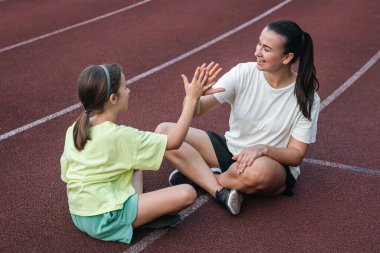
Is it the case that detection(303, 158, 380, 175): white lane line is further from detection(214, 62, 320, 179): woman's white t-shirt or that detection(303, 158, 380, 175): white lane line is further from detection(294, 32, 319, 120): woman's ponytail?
detection(294, 32, 319, 120): woman's ponytail

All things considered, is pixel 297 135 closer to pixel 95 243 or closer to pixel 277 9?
pixel 95 243

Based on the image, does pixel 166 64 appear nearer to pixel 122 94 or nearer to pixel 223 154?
pixel 223 154

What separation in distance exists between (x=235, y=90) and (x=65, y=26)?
205 inches

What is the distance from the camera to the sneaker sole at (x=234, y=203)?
Answer: 3.92 m

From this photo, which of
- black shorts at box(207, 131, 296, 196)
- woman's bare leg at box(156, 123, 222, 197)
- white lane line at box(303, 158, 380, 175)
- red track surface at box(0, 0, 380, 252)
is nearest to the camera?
red track surface at box(0, 0, 380, 252)

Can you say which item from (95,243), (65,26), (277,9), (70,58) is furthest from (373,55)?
Answer: (95,243)

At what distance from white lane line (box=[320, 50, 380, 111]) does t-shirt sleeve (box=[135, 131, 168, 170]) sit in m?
2.85

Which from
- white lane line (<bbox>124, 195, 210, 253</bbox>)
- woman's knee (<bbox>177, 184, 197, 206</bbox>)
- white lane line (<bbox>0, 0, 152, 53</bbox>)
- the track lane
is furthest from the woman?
the track lane

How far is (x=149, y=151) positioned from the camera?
353cm

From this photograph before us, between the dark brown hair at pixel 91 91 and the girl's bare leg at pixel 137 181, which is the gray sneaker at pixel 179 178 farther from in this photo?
the dark brown hair at pixel 91 91

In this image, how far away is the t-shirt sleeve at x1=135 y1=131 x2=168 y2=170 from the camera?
3510 mm

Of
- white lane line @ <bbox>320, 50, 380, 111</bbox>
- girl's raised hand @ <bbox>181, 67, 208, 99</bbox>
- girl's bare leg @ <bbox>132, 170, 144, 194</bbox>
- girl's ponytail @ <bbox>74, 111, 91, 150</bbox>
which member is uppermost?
girl's raised hand @ <bbox>181, 67, 208, 99</bbox>

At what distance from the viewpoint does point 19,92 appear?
622cm

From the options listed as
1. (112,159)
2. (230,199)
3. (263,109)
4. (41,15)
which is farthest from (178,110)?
(41,15)
